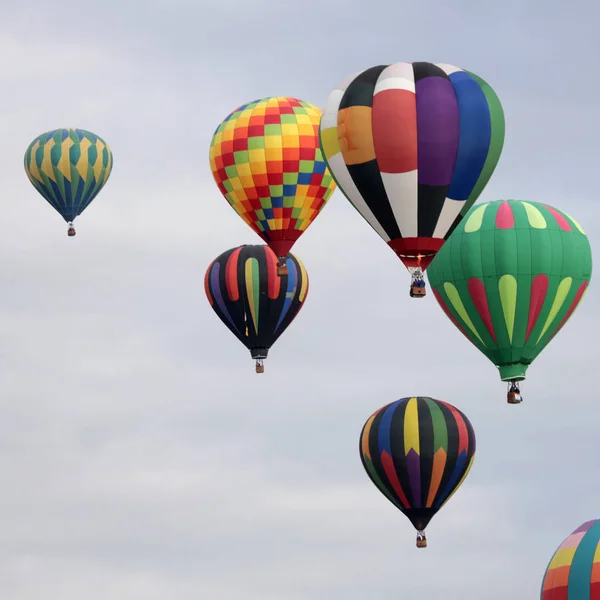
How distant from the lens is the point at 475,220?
42.8m

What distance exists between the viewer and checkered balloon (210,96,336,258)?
146 feet

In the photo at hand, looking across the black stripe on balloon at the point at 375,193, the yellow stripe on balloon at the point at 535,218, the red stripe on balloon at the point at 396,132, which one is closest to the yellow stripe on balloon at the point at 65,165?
the yellow stripe on balloon at the point at 535,218

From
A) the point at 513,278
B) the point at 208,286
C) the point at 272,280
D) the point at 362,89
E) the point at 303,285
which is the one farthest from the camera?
the point at 303,285

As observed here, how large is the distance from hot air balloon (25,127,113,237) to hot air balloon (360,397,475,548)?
13.1 metres

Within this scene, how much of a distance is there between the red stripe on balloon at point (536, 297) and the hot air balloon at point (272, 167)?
18.7 feet

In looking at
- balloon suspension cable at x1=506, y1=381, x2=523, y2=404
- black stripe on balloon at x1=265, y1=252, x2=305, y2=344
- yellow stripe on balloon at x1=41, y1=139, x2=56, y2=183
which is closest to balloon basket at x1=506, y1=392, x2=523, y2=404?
balloon suspension cable at x1=506, y1=381, x2=523, y2=404

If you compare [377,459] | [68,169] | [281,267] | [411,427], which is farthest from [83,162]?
[411,427]

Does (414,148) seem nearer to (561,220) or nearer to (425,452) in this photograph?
(561,220)

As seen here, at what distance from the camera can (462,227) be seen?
42.7m

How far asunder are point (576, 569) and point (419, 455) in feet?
15.1

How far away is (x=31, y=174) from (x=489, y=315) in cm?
1828

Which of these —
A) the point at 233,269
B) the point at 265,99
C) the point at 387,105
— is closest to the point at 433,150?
the point at 387,105

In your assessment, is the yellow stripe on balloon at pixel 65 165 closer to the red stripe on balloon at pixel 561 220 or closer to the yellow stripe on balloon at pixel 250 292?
the yellow stripe on balloon at pixel 250 292

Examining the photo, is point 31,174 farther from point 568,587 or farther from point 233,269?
point 568,587
